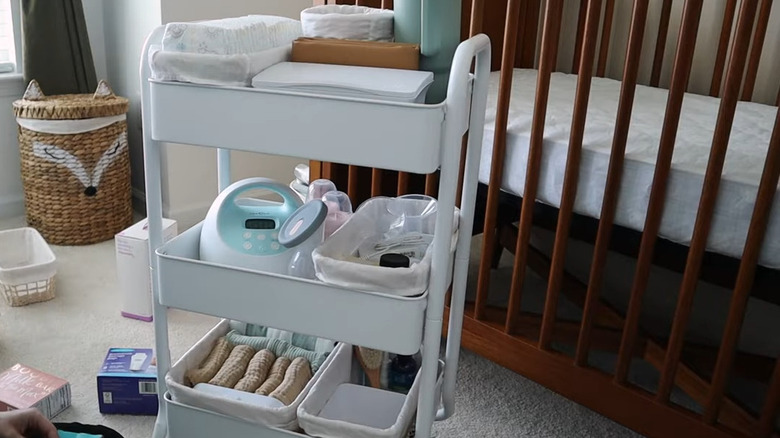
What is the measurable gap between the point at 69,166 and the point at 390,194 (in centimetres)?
111

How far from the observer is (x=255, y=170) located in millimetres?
2723

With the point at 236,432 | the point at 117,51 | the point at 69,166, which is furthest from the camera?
the point at 117,51

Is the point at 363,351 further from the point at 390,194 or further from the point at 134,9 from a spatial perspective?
the point at 134,9

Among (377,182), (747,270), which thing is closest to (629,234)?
(747,270)

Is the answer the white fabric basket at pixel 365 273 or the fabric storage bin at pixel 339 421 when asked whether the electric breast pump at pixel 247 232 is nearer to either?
the white fabric basket at pixel 365 273

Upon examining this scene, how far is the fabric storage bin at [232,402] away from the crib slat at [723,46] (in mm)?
1421

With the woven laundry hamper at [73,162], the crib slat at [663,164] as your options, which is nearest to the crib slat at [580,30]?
the crib slat at [663,164]

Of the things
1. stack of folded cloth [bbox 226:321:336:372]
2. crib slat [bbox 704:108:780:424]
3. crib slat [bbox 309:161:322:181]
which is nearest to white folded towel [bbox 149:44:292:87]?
stack of folded cloth [bbox 226:321:336:372]

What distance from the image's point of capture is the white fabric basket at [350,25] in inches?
49.7

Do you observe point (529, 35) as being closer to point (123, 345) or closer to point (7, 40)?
point (123, 345)

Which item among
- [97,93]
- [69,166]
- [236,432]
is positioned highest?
[97,93]


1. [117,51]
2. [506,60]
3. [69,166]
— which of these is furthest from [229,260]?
[117,51]

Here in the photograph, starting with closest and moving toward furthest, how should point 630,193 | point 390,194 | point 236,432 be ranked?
1. point 236,432
2. point 630,193
3. point 390,194

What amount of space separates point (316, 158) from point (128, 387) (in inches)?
30.4
